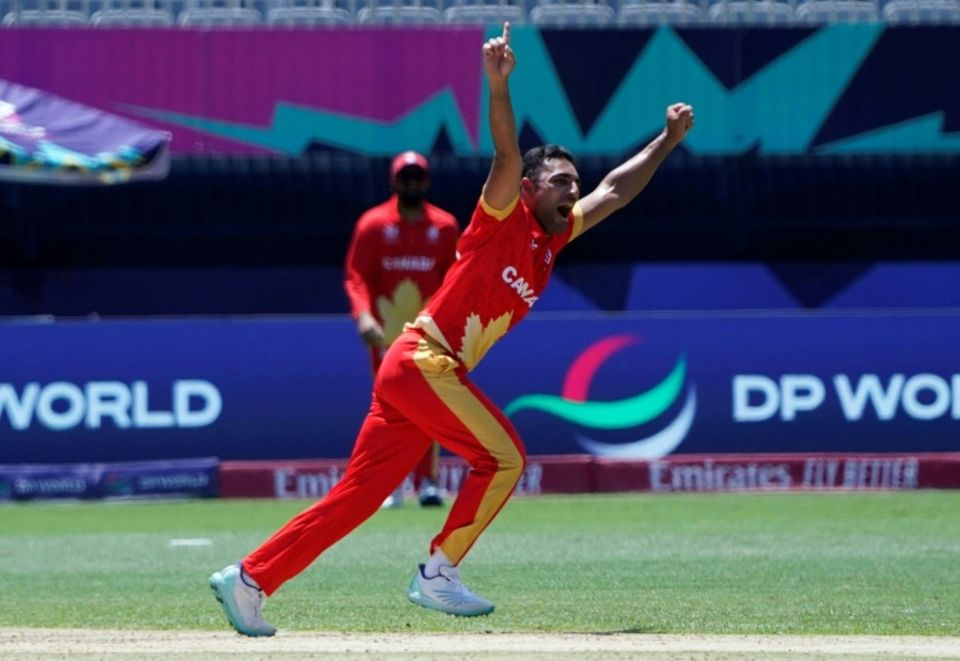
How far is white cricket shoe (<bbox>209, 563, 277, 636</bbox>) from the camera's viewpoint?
6402 millimetres

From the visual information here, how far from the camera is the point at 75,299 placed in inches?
→ 647

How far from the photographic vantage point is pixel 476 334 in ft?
21.8

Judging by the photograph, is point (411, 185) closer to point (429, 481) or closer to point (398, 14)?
point (429, 481)

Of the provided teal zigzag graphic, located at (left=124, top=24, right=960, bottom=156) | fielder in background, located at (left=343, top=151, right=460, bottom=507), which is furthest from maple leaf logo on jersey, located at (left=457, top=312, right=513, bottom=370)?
teal zigzag graphic, located at (left=124, top=24, right=960, bottom=156)

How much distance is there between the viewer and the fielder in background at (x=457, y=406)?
6430mm

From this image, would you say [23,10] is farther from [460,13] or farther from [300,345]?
[300,345]

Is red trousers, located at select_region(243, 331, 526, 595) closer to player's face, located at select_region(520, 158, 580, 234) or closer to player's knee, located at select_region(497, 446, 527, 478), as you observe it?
player's knee, located at select_region(497, 446, 527, 478)

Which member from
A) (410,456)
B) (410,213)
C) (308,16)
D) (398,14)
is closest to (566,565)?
(410,456)

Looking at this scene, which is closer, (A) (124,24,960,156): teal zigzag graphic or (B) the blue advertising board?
(B) the blue advertising board

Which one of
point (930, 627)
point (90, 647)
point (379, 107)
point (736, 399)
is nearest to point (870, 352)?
point (736, 399)

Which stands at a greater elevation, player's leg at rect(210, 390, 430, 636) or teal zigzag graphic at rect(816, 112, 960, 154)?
teal zigzag graphic at rect(816, 112, 960, 154)

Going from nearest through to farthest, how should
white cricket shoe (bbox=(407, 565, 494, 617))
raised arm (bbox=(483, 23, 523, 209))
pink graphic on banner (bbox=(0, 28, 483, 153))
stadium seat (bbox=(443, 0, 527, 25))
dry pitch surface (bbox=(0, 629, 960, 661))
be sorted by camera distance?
dry pitch surface (bbox=(0, 629, 960, 661))
raised arm (bbox=(483, 23, 523, 209))
white cricket shoe (bbox=(407, 565, 494, 617))
pink graphic on banner (bbox=(0, 28, 483, 153))
stadium seat (bbox=(443, 0, 527, 25))

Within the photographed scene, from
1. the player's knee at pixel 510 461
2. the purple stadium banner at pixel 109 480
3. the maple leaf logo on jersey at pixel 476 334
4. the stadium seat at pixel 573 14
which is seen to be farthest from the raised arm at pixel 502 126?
the stadium seat at pixel 573 14

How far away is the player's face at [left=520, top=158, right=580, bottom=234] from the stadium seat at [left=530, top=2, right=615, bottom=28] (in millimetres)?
10739
